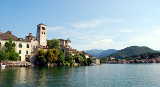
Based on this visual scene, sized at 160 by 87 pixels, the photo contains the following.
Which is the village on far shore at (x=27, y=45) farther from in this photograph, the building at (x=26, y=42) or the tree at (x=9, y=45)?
the tree at (x=9, y=45)

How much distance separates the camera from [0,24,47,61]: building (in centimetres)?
9594

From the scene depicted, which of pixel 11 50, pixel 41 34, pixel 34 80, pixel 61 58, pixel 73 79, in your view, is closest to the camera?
pixel 34 80

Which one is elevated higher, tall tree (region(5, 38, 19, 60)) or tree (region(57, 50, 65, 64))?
tall tree (region(5, 38, 19, 60))

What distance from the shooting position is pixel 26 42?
102312 millimetres

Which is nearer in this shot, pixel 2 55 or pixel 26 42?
pixel 2 55

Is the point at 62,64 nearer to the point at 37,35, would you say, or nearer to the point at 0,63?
the point at 37,35

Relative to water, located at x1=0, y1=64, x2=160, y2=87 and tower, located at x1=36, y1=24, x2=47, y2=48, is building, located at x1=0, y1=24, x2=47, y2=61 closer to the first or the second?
tower, located at x1=36, y1=24, x2=47, y2=48

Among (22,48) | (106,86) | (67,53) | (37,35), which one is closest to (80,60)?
(67,53)

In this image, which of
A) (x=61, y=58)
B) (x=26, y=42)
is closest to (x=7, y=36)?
(x=26, y=42)

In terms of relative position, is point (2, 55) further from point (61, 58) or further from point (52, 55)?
point (61, 58)

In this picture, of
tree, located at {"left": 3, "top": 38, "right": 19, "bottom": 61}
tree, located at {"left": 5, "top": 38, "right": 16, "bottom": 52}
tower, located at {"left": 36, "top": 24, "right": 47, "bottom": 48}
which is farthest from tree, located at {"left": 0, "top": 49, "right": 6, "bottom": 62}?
tower, located at {"left": 36, "top": 24, "right": 47, "bottom": 48}

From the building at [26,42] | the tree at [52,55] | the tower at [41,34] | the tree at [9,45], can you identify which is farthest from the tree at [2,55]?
the tower at [41,34]

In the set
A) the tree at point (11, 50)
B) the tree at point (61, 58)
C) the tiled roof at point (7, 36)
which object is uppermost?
the tiled roof at point (7, 36)

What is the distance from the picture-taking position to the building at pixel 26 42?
315 feet
